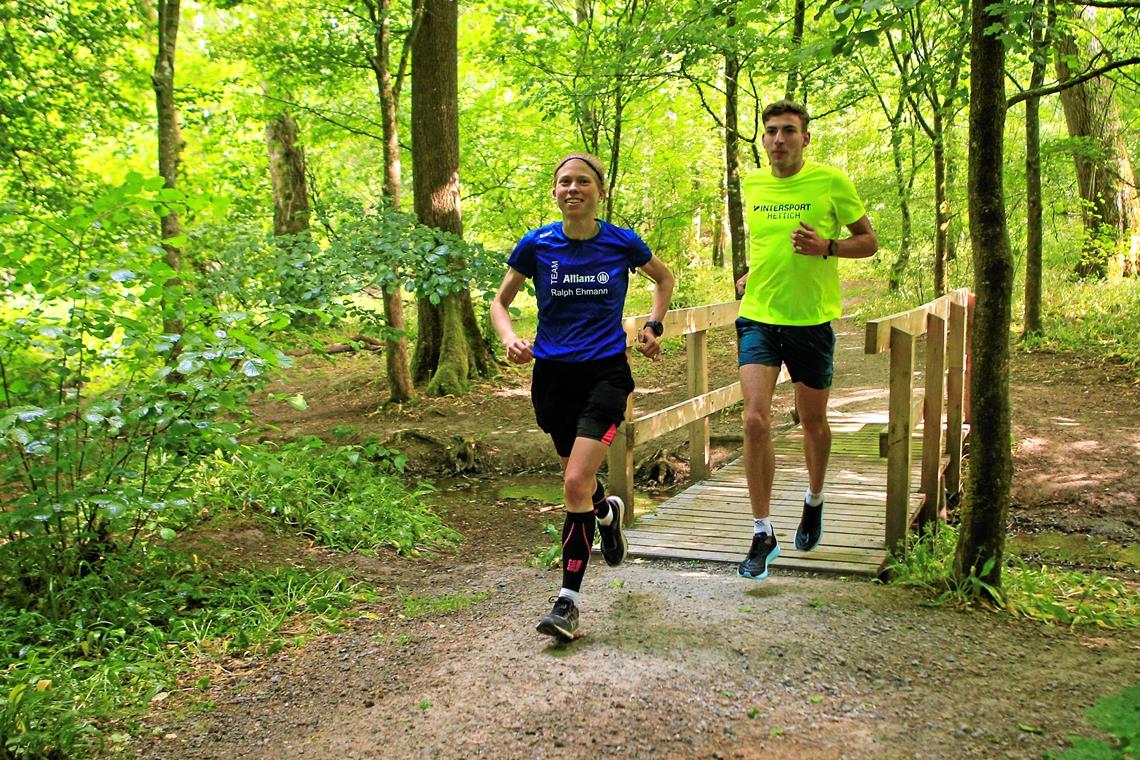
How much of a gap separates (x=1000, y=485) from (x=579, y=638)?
2.20 metres

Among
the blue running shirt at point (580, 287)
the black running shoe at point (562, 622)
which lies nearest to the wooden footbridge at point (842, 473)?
the blue running shirt at point (580, 287)

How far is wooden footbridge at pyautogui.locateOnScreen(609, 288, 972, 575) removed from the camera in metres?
4.77

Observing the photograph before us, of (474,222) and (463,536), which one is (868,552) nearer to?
(463,536)

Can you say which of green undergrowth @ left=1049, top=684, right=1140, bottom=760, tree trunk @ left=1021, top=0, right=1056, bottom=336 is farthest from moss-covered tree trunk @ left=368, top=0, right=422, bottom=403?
green undergrowth @ left=1049, top=684, right=1140, bottom=760

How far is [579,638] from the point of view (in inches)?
147

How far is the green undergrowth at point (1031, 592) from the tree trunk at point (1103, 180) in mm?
10571

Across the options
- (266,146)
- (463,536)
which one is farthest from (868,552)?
(266,146)

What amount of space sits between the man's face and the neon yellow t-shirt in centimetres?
8

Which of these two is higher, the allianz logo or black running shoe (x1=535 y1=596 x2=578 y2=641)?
the allianz logo

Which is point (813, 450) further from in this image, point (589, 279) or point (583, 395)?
point (589, 279)

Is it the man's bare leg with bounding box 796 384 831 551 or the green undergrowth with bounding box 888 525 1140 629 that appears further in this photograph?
the man's bare leg with bounding box 796 384 831 551

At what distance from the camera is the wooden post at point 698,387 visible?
256 inches

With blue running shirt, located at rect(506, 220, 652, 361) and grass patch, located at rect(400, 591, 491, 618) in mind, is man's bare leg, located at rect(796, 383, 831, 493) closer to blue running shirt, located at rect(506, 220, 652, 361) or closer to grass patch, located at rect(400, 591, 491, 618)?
blue running shirt, located at rect(506, 220, 652, 361)

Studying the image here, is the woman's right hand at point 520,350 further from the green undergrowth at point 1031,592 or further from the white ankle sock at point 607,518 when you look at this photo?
the green undergrowth at point 1031,592
